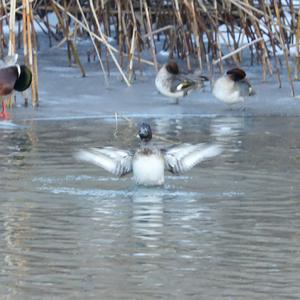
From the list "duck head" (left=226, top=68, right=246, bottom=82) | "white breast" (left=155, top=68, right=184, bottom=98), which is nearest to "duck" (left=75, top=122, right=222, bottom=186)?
"white breast" (left=155, top=68, right=184, bottom=98)

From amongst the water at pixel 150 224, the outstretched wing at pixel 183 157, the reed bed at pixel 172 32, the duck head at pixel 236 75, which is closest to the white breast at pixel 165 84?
the reed bed at pixel 172 32

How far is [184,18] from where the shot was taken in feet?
44.6

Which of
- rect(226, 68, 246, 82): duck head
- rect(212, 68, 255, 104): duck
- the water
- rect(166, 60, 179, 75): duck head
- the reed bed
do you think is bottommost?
the water

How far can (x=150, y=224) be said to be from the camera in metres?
6.49

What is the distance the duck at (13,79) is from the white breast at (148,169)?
359cm

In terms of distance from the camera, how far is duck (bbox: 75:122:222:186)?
7.45 m

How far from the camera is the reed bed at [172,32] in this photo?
40.1 feet

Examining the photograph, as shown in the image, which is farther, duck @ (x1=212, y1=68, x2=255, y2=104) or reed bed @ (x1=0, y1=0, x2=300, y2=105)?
reed bed @ (x1=0, y1=0, x2=300, y2=105)

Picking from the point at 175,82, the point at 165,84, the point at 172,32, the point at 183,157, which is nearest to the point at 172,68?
the point at 165,84

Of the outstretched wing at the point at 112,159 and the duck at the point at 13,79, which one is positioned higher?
the duck at the point at 13,79

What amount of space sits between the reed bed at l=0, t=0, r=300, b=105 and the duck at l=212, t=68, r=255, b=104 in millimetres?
411

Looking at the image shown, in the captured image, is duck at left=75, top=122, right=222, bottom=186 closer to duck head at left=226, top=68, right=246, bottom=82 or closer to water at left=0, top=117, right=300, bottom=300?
water at left=0, top=117, right=300, bottom=300

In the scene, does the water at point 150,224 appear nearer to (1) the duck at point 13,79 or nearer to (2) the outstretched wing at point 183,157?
(2) the outstretched wing at point 183,157

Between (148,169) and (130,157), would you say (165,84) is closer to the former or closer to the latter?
(130,157)
